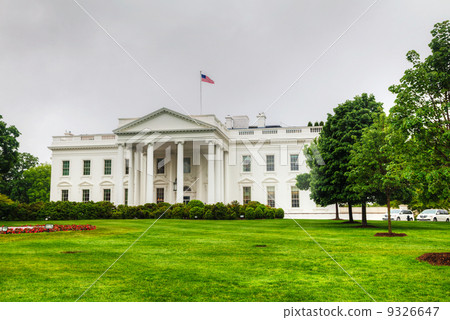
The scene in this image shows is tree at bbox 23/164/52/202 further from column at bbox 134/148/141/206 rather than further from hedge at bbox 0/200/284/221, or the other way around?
hedge at bbox 0/200/284/221

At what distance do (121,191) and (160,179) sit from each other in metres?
7.03

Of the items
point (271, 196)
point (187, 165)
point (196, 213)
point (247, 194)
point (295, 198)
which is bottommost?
point (196, 213)

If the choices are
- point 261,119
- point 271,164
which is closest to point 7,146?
point 271,164

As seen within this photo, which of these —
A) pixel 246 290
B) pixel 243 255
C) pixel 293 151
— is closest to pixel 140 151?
pixel 293 151

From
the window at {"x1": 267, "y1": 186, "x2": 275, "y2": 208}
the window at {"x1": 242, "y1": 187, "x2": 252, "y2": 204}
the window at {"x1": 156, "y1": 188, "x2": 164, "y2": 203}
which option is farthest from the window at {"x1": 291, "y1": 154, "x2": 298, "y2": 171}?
the window at {"x1": 156, "y1": 188, "x2": 164, "y2": 203}

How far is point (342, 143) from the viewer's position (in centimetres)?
2498

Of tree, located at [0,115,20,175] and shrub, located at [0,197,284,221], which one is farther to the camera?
shrub, located at [0,197,284,221]

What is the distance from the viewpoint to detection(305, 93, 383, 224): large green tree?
81.9 feet

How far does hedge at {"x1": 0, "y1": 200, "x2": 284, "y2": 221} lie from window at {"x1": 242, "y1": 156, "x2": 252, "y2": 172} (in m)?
11.1

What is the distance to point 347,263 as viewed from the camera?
10.7 metres

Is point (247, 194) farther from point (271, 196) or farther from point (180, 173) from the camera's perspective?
point (180, 173)

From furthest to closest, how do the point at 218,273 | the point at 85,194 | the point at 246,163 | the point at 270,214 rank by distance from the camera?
the point at 85,194 < the point at 246,163 < the point at 270,214 < the point at 218,273

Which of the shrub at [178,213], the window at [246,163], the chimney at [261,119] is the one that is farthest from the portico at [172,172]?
the chimney at [261,119]

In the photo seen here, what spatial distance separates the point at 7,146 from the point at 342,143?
25944 mm
